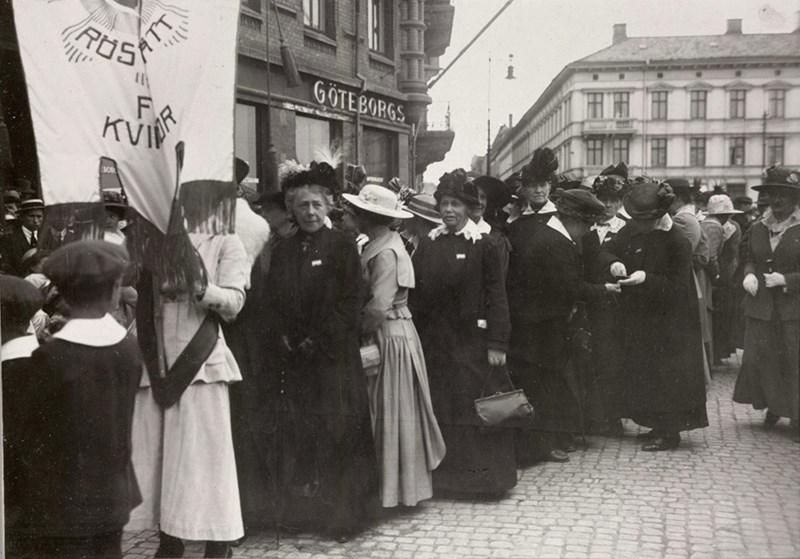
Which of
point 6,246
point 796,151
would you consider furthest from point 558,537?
point 6,246

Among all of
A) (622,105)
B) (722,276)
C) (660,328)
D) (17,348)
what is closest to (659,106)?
(622,105)

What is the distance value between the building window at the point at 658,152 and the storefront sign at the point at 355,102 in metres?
1.53

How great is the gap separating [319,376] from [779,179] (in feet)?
9.80

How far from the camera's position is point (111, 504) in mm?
3420

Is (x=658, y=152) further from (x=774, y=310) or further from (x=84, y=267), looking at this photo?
(x=84, y=267)

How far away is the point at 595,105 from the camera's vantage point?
15.1ft

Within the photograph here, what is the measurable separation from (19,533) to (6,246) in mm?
1567

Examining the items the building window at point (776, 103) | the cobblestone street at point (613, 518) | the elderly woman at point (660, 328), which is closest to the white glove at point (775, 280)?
the elderly woman at point (660, 328)

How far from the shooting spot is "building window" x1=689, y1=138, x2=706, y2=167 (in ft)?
14.4

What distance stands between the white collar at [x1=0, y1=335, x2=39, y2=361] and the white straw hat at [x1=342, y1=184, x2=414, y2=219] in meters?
1.97

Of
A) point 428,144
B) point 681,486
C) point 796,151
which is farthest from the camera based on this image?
point 428,144

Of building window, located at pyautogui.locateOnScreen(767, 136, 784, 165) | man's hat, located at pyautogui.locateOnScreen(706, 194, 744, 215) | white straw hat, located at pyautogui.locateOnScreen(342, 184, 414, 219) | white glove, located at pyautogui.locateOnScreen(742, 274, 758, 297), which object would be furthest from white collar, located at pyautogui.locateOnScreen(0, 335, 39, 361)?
man's hat, located at pyautogui.locateOnScreen(706, 194, 744, 215)

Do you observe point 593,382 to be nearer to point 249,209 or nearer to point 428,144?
point 428,144

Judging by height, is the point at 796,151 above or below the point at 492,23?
below
